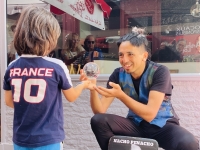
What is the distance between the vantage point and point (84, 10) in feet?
12.4

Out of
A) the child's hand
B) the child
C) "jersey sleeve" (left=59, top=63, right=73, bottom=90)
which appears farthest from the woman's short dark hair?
the child's hand

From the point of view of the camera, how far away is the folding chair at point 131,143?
2.22 meters

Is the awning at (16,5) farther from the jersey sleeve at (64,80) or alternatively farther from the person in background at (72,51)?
the jersey sleeve at (64,80)

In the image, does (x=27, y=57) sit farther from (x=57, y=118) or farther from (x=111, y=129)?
(x=111, y=129)

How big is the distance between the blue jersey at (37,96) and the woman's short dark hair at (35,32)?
7 cm

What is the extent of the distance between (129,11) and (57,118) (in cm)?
201

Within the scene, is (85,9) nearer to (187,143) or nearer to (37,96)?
(37,96)

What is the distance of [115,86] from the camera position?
2273mm

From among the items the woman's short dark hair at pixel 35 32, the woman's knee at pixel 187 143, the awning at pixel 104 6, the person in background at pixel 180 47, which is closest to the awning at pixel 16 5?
the awning at pixel 104 6

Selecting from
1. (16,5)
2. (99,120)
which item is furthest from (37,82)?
(16,5)

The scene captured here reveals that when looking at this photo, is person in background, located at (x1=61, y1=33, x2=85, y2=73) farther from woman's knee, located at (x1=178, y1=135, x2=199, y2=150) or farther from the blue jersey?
woman's knee, located at (x1=178, y1=135, x2=199, y2=150)

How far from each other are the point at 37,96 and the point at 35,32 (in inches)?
16.2

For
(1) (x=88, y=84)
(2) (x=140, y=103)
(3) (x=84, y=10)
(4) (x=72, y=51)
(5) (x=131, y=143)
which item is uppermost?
(3) (x=84, y=10)

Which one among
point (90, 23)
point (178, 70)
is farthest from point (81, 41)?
point (178, 70)
